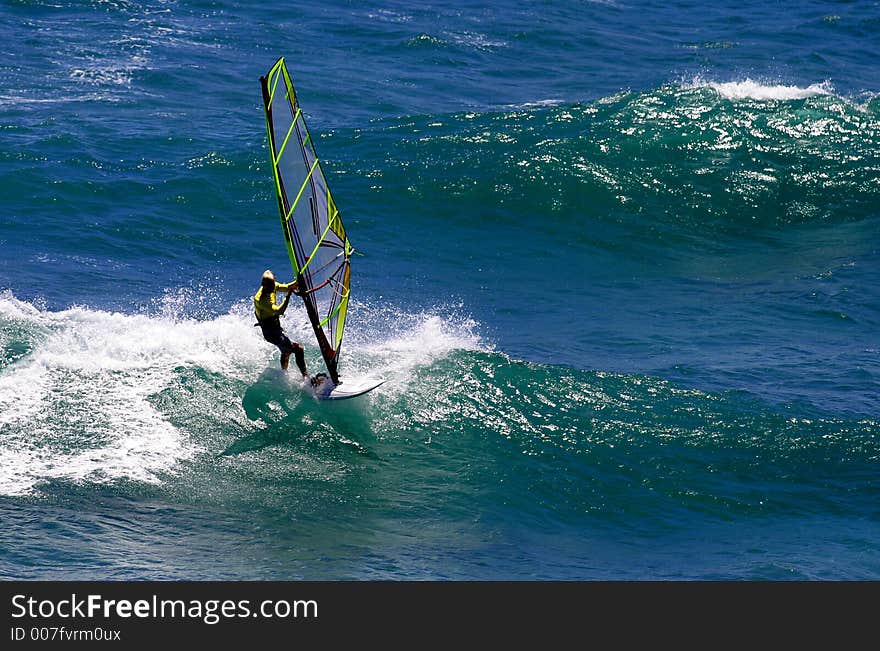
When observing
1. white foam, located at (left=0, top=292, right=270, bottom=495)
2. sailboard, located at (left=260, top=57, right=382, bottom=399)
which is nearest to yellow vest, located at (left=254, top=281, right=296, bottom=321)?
sailboard, located at (left=260, top=57, right=382, bottom=399)

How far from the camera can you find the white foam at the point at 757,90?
25234 millimetres

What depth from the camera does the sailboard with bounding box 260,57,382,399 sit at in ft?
37.4

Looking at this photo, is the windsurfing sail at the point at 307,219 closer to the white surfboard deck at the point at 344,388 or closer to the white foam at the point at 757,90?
the white surfboard deck at the point at 344,388

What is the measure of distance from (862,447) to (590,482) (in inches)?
128

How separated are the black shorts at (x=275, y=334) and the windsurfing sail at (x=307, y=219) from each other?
452 millimetres

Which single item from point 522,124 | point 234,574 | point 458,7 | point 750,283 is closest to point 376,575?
point 234,574

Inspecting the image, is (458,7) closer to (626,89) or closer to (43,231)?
(626,89)

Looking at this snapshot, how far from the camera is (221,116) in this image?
2425cm

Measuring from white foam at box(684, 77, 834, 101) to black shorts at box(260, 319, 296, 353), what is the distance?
15.6 meters

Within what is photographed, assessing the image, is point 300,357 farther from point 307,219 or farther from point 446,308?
point 446,308

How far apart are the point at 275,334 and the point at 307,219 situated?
142 cm

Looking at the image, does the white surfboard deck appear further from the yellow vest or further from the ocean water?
the yellow vest

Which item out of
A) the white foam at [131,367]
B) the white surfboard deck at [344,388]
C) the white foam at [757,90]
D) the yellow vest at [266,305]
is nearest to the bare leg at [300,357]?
the white surfboard deck at [344,388]

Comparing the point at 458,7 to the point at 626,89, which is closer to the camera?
the point at 626,89
